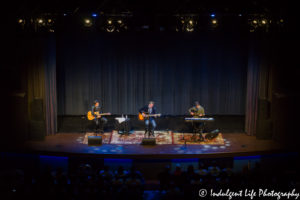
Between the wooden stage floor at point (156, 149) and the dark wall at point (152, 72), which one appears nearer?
the wooden stage floor at point (156, 149)

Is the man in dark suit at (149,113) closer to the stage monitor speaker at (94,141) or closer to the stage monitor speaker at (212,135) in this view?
the stage monitor speaker at (94,141)

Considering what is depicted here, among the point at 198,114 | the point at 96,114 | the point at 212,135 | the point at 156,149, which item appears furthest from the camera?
the point at 96,114

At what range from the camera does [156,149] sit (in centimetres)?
1131

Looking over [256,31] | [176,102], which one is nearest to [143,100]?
[176,102]

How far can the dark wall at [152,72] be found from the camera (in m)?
14.4

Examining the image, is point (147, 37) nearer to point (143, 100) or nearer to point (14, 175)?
point (143, 100)

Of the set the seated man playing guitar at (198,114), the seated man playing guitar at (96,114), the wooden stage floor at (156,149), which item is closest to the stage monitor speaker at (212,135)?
the seated man playing guitar at (198,114)

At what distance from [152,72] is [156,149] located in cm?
434

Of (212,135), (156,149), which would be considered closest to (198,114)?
(212,135)

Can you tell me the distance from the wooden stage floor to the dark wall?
2.65 metres

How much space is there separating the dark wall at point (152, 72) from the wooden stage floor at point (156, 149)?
8.70 feet

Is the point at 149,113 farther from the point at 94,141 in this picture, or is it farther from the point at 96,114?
the point at 94,141

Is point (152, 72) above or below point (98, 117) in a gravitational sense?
above

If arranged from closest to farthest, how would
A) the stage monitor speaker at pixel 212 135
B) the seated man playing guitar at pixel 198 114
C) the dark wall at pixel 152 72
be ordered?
1. the stage monitor speaker at pixel 212 135
2. the seated man playing guitar at pixel 198 114
3. the dark wall at pixel 152 72
